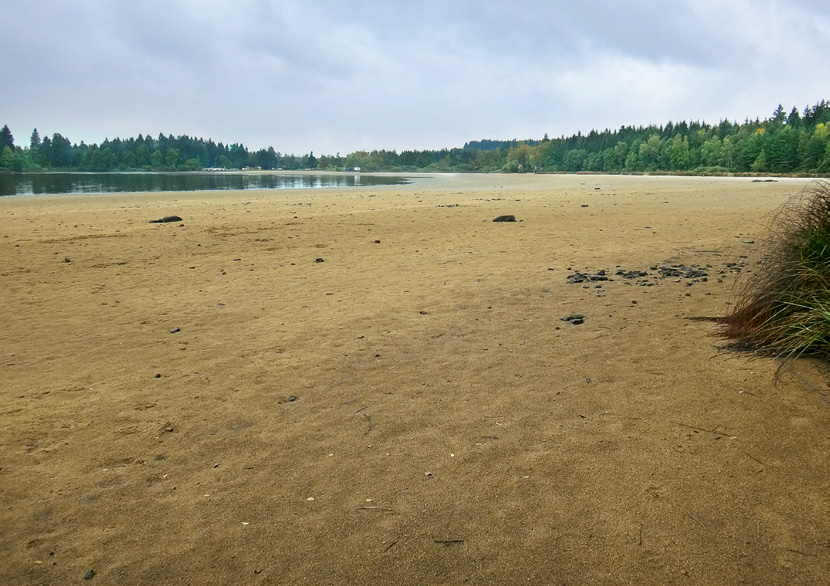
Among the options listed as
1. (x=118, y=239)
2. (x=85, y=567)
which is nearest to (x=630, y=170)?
(x=118, y=239)

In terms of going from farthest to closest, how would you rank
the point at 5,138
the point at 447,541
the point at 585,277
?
the point at 5,138 < the point at 585,277 < the point at 447,541

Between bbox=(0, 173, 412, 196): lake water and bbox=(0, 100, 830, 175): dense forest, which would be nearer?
bbox=(0, 173, 412, 196): lake water

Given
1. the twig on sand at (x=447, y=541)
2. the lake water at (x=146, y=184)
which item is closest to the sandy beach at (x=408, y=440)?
the twig on sand at (x=447, y=541)

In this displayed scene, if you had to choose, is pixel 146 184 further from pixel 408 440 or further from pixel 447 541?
pixel 447 541

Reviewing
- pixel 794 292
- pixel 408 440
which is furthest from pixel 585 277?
pixel 408 440

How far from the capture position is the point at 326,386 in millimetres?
5047

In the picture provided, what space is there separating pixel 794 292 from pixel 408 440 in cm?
382

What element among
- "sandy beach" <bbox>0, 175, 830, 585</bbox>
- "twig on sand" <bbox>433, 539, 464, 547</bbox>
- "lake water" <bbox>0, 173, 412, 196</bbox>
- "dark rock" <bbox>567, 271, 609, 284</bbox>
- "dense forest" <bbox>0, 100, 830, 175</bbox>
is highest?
"dense forest" <bbox>0, 100, 830, 175</bbox>

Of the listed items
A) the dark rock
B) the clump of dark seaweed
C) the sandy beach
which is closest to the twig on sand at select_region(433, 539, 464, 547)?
the sandy beach

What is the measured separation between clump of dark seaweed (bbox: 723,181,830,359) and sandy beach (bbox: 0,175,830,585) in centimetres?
29

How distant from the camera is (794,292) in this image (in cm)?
490

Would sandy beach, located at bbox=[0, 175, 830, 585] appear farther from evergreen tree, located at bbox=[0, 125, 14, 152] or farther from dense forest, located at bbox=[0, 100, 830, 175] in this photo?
evergreen tree, located at bbox=[0, 125, 14, 152]

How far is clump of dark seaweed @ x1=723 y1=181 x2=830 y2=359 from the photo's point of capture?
15.0 ft

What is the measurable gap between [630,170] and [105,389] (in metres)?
143
